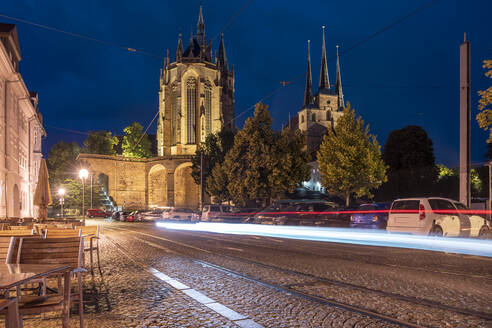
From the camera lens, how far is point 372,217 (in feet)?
71.0

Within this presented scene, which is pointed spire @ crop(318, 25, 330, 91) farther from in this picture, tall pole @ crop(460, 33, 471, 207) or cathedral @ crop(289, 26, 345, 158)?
tall pole @ crop(460, 33, 471, 207)

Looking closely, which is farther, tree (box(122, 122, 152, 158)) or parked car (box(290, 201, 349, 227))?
tree (box(122, 122, 152, 158))

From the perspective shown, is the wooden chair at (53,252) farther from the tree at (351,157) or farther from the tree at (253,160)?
the tree at (351,157)

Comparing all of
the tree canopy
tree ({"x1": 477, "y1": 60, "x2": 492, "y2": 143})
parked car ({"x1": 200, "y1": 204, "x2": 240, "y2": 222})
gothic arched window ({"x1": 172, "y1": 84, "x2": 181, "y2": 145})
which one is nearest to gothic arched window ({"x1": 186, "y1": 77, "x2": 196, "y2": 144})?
gothic arched window ({"x1": 172, "y1": 84, "x2": 181, "y2": 145})

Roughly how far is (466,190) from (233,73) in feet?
251

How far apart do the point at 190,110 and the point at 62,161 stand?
27.0 m

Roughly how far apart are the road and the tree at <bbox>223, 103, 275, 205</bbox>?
25682 millimetres

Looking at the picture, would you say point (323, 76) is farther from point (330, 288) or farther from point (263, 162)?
point (330, 288)

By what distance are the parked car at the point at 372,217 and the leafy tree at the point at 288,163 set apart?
15.0 meters

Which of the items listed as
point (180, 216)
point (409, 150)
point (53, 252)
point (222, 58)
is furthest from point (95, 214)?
point (53, 252)

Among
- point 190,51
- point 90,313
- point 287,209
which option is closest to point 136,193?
point 190,51

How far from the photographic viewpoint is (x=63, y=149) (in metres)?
83.9

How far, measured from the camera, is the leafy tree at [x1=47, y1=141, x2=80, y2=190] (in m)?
79.2

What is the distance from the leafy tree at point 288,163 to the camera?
37688mm
